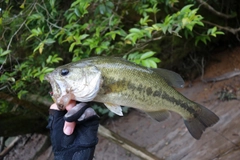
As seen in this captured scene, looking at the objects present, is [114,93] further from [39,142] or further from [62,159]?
[39,142]

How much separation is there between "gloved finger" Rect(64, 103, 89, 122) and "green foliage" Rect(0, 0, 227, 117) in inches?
40.0

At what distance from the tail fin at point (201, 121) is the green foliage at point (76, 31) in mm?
613

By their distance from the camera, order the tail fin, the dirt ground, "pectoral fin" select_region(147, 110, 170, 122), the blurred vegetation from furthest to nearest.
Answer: the dirt ground → the blurred vegetation → the tail fin → "pectoral fin" select_region(147, 110, 170, 122)

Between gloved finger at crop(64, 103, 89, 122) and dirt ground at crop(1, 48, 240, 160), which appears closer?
gloved finger at crop(64, 103, 89, 122)

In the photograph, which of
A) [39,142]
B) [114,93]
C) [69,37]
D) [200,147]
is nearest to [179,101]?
[114,93]

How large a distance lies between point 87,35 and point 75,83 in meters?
1.30

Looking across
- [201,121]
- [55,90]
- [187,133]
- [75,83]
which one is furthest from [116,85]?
[187,133]

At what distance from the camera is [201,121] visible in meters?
2.52

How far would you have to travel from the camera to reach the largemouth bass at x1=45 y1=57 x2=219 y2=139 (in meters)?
1.83

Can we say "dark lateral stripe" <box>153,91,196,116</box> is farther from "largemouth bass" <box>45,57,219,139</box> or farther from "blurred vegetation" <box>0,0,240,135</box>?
"blurred vegetation" <box>0,0,240,135</box>

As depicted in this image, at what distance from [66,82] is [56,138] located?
0.54m

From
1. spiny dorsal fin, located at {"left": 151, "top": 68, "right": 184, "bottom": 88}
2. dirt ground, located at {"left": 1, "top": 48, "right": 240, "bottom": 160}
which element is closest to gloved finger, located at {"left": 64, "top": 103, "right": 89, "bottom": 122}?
spiny dorsal fin, located at {"left": 151, "top": 68, "right": 184, "bottom": 88}

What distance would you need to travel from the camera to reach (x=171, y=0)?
3.48 m

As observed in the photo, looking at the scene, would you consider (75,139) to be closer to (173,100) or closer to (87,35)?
(173,100)
